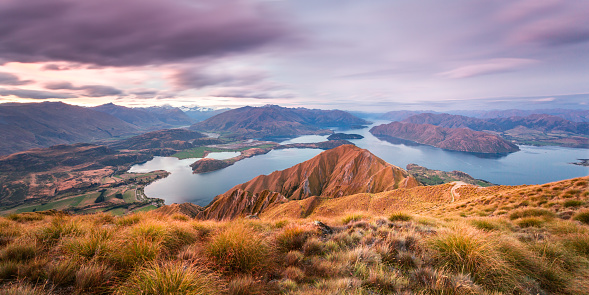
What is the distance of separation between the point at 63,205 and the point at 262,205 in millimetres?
124017

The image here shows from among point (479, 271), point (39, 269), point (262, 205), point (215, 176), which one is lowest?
point (215, 176)

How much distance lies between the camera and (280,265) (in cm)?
484

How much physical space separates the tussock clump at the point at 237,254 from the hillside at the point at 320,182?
59133mm

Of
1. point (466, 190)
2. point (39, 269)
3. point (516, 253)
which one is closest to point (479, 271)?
point (516, 253)

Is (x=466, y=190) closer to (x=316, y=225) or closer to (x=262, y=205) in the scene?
(x=316, y=225)

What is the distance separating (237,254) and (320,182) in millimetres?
111245

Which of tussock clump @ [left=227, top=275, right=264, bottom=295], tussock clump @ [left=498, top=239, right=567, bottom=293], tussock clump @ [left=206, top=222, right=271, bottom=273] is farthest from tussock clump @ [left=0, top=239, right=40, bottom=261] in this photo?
tussock clump @ [left=498, top=239, right=567, bottom=293]

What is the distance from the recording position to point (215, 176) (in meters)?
169

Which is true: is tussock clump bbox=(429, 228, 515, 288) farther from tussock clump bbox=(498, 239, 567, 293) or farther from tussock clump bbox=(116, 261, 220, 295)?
tussock clump bbox=(116, 261, 220, 295)

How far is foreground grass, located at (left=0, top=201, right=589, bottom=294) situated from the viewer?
3383 mm

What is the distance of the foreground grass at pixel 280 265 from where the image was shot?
3.38 m

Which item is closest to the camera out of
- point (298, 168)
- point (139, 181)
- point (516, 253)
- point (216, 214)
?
point (516, 253)

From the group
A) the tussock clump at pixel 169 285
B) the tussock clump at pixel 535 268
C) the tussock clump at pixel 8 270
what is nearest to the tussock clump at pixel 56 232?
the tussock clump at pixel 8 270

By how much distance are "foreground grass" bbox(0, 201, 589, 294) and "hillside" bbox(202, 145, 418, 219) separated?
5851 centimetres
